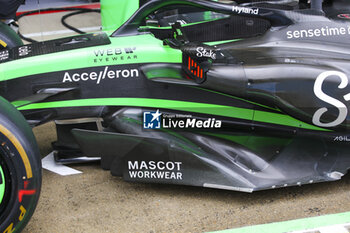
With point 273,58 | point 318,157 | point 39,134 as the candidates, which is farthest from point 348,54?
point 39,134

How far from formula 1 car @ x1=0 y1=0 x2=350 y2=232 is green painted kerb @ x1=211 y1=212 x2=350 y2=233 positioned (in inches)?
11.4

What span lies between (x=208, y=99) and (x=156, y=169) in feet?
1.91

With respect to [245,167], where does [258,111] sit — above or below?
above

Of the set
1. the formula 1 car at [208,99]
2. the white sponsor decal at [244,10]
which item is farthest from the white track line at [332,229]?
the white sponsor decal at [244,10]

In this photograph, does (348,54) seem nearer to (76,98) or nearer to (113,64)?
(113,64)

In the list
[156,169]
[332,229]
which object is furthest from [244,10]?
[332,229]

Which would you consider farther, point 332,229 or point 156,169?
point 156,169

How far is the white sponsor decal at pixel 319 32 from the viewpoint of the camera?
3.32m

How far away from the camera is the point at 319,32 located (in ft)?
10.9

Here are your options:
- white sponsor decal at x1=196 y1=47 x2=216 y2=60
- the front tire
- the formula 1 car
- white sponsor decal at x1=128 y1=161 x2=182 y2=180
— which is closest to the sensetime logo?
the formula 1 car

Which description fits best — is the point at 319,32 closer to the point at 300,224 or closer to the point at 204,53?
the point at 204,53

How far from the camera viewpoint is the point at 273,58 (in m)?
3.21

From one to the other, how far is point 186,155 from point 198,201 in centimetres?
32

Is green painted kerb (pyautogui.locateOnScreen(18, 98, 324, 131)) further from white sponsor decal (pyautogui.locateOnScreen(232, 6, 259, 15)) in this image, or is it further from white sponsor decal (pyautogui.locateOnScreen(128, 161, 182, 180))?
white sponsor decal (pyautogui.locateOnScreen(232, 6, 259, 15))
